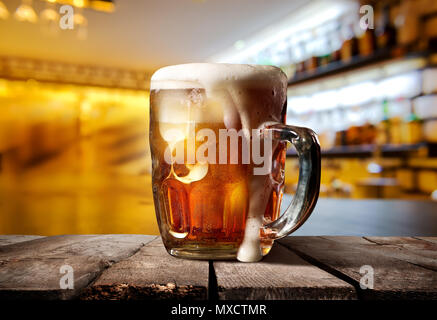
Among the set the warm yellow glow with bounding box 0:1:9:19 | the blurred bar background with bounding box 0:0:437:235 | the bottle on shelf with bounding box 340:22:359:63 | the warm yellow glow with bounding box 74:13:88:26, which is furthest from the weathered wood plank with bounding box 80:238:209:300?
the warm yellow glow with bounding box 0:1:9:19

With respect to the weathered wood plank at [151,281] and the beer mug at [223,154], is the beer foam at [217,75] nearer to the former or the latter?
the beer mug at [223,154]

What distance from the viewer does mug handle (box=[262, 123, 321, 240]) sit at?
0.38m

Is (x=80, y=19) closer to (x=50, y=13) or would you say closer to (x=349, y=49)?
(x=50, y=13)

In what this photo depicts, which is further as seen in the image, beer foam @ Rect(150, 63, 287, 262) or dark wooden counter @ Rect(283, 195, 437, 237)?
dark wooden counter @ Rect(283, 195, 437, 237)

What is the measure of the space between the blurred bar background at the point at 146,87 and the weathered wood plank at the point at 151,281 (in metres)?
0.30

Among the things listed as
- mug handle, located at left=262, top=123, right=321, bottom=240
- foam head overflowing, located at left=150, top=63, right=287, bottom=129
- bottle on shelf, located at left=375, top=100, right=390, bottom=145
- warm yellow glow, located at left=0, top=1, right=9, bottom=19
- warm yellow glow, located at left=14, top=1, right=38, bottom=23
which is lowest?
mug handle, located at left=262, top=123, right=321, bottom=240

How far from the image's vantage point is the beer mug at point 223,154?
402mm

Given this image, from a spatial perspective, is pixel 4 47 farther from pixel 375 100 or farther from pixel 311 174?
pixel 311 174

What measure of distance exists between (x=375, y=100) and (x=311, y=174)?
9.77 feet

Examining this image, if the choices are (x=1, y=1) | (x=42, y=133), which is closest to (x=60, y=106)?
(x=42, y=133)

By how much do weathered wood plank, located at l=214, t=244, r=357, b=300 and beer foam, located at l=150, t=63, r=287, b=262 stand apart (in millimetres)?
46

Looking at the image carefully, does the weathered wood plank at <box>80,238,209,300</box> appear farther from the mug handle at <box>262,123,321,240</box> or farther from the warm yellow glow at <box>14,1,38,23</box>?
the warm yellow glow at <box>14,1,38,23</box>

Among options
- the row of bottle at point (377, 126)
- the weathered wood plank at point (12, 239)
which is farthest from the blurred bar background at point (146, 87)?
the weathered wood plank at point (12, 239)

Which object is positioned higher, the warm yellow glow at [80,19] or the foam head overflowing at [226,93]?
the warm yellow glow at [80,19]
